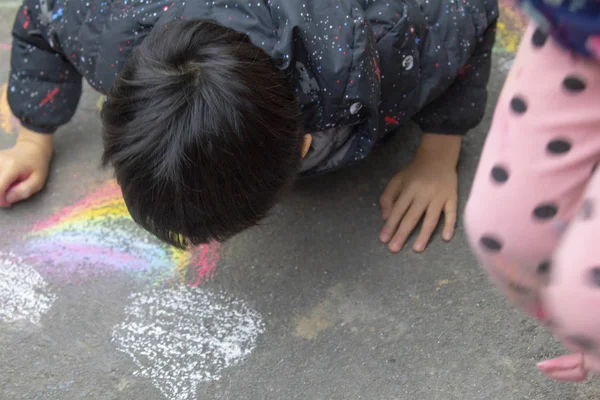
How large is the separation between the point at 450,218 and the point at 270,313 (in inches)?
15.8

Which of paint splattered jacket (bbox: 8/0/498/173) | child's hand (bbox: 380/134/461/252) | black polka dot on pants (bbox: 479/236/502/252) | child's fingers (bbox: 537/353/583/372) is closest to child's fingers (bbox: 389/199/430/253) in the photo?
child's hand (bbox: 380/134/461/252)

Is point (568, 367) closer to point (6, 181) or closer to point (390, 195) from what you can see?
point (390, 195)

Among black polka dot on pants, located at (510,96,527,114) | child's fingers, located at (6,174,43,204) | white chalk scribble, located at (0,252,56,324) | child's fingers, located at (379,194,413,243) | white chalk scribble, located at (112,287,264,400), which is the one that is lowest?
white chalk scribble, located at (0,252,56,324)

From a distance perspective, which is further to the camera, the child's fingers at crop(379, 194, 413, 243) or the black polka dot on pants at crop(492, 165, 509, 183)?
the child's fingers at crop(379, 194, 413, 243)

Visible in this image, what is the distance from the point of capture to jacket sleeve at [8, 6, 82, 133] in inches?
53.0

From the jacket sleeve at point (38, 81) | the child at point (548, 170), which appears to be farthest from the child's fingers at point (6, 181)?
the child at point (548, 170)

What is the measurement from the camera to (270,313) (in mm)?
1202

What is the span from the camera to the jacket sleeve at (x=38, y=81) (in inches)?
53.0

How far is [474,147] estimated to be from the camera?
1.43 m

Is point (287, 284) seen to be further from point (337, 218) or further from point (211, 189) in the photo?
point (211, 189)

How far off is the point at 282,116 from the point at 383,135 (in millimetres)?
390

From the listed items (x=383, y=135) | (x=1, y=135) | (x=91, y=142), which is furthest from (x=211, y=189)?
(x=1, y=135)

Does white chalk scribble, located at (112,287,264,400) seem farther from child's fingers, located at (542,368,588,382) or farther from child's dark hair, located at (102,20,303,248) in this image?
child's fingers, located at (542,368,588,382)

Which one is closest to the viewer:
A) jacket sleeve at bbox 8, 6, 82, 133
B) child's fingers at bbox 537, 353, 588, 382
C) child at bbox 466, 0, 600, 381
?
child at bbox 466, 0, 600, 381
